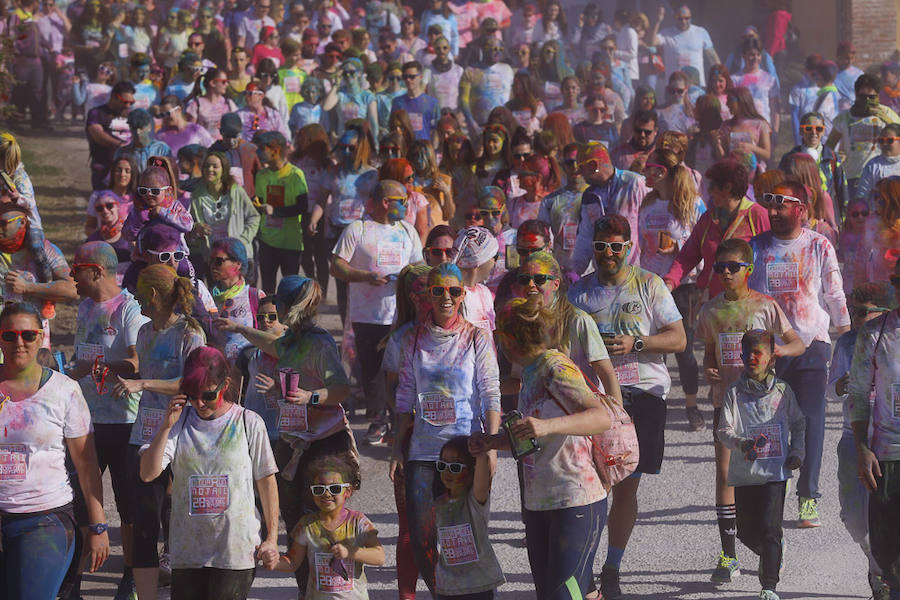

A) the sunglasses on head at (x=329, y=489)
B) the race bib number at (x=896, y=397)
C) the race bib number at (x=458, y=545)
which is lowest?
the race bib number at (x=458, y=545)

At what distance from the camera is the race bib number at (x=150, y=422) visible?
23.6 feet

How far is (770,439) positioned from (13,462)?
11.8ft

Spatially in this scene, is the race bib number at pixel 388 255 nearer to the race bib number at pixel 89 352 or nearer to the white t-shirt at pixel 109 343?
the white t-shirt at pixel 109 343

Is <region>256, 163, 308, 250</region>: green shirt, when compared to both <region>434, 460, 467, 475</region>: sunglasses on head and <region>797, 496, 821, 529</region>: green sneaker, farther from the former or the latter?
<region>434, 460, 467, 475</region>: sunglasses on head

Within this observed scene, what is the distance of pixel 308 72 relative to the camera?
19.1 m

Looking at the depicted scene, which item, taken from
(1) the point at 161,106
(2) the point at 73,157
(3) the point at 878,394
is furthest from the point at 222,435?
(2) the point at 73,157

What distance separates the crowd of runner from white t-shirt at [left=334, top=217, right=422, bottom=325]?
16 millimetres

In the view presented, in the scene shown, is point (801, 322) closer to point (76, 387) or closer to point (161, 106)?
point (76, 387)

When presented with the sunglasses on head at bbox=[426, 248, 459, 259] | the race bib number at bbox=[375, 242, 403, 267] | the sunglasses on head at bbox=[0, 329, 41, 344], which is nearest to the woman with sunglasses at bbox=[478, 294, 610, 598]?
the sunglasses on head at bbox=[0, 329, 41, 344]

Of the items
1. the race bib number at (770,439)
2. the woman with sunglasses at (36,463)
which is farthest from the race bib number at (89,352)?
the race bib number at (770,439)

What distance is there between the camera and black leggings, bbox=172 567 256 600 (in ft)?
20.8

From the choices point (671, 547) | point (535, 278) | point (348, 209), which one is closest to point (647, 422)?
point (535, 278)

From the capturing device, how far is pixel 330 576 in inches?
252

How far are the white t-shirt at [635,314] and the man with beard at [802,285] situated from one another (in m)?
1.03
